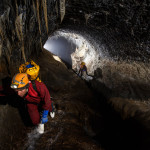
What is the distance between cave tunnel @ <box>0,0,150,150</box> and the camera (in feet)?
8.46

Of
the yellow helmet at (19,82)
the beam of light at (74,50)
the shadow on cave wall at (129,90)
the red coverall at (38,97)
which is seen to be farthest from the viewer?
the beam of light at (74,50)

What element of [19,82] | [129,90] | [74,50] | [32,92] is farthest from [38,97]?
[74,50]

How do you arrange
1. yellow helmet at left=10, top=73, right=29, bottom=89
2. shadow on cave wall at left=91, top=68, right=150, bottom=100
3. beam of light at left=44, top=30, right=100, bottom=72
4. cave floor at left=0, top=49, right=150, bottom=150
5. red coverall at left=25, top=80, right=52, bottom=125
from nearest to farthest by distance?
yellow helmet at left=10, top=73, right=29, bottom=89
red coverall at left=25, top=80, right=52, bottom=125
cave floor at left=0, top=49, right=150, bottom=150
shadow on cave wall at left=91, top=68, right=150, bottom=100
beam of light at left=44, top=30, right=100, bottom=72

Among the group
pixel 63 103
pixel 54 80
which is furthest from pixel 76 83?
pixel 63 103

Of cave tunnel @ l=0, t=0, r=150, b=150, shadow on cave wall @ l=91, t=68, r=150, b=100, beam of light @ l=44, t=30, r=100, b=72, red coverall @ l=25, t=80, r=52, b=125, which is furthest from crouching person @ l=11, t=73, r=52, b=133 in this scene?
beam of light @ l=44, t=30, r=100, b=72

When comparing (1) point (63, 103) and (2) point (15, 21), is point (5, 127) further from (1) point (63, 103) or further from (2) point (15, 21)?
(2) point (15, 21)

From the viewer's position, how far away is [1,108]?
7.83 ft

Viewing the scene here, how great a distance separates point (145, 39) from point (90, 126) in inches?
137

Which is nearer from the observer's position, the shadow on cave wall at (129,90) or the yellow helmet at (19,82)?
the yellow helmet at (19,82)

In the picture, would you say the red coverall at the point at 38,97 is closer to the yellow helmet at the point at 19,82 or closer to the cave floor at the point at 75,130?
the yellow helmet at the point at 19,82

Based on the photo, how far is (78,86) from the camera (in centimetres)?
638

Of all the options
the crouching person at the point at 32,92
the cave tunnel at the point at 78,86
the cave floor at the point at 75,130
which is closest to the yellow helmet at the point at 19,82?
the crouching person at the point at 32,92

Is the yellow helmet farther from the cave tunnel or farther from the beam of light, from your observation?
the beam of light

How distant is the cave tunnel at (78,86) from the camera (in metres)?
2.58
